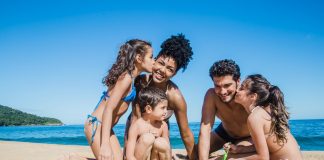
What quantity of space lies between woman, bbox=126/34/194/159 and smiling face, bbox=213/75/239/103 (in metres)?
0.63

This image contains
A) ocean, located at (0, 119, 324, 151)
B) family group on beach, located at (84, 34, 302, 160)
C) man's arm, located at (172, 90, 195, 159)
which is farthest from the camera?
ocean, located at (0, 119, 324, 151)

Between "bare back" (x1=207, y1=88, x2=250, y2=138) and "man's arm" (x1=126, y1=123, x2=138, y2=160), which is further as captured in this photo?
"bare back" (x1=207, y1=88, x2=250, y2=138)

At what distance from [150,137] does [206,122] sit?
1.38 meters

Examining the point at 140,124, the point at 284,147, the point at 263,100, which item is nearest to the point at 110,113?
the point at 140,124

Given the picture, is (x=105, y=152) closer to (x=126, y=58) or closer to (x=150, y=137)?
(x=150, y=137)

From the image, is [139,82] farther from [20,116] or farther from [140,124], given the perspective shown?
[20,116]

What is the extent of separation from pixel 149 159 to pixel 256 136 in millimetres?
1441

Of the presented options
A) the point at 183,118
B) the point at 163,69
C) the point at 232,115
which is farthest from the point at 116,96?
the point at 232,115

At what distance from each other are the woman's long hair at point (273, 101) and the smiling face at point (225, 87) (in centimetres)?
27

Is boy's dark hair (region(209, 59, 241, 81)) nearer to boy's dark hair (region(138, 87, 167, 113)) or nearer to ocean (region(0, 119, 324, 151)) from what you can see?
boy's dark hair (region(138, 87, 167, 113))

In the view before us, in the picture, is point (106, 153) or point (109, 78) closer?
point (106, 153)

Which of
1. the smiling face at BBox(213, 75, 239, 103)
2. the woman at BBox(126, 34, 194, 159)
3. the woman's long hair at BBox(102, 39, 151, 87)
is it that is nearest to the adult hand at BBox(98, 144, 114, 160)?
the woman at BBox(126, 34, 194, 159)

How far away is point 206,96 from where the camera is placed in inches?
213

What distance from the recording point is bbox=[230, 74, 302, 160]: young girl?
4219 millimetres
